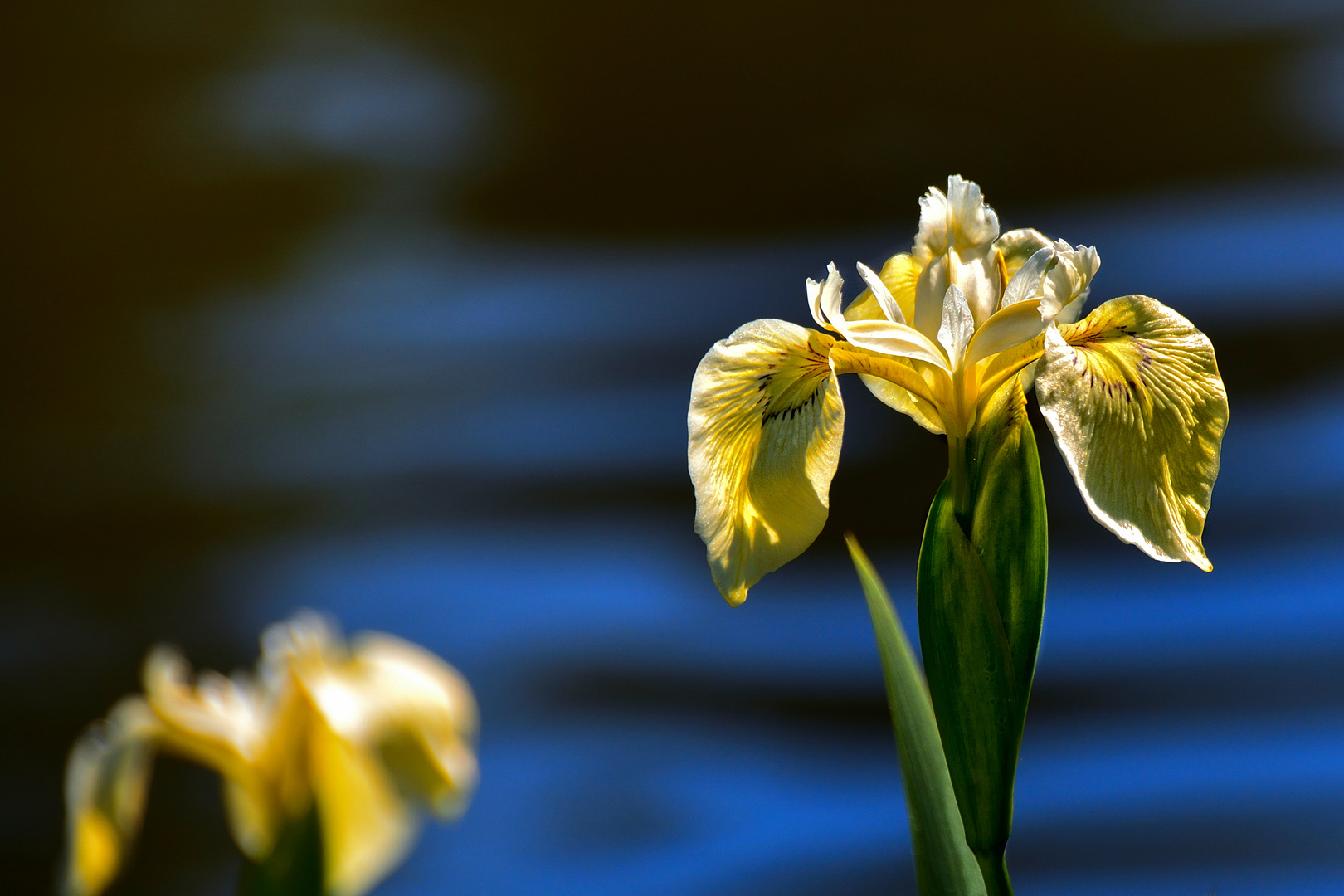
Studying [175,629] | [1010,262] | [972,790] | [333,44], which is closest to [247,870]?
[972,790]

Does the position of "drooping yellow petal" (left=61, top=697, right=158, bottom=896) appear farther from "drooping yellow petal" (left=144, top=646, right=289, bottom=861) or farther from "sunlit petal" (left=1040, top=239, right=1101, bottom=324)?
"sunlit petal" (left=1040, top=239, right=1101, bottom=324)

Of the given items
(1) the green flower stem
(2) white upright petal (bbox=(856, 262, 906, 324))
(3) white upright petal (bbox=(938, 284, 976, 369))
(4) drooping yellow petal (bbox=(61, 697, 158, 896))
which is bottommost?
(1) the green flower stem

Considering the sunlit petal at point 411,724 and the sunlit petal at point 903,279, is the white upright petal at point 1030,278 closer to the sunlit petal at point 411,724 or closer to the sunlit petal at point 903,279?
the sunlit petal at point 903,279

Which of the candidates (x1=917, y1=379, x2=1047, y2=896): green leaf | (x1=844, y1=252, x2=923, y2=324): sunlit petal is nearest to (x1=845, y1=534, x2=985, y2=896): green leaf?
(x1=917, y1=379, x2=1047, y2=896): green leaf

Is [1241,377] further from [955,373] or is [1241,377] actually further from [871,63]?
[955,373]

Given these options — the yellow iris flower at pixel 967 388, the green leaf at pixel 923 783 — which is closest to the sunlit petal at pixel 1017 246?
the yellow iris flower at pixel 967 388

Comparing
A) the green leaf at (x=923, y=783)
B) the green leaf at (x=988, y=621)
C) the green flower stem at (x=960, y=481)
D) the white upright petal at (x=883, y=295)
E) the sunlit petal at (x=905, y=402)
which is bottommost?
the green leaf at (x=923, y=783)
